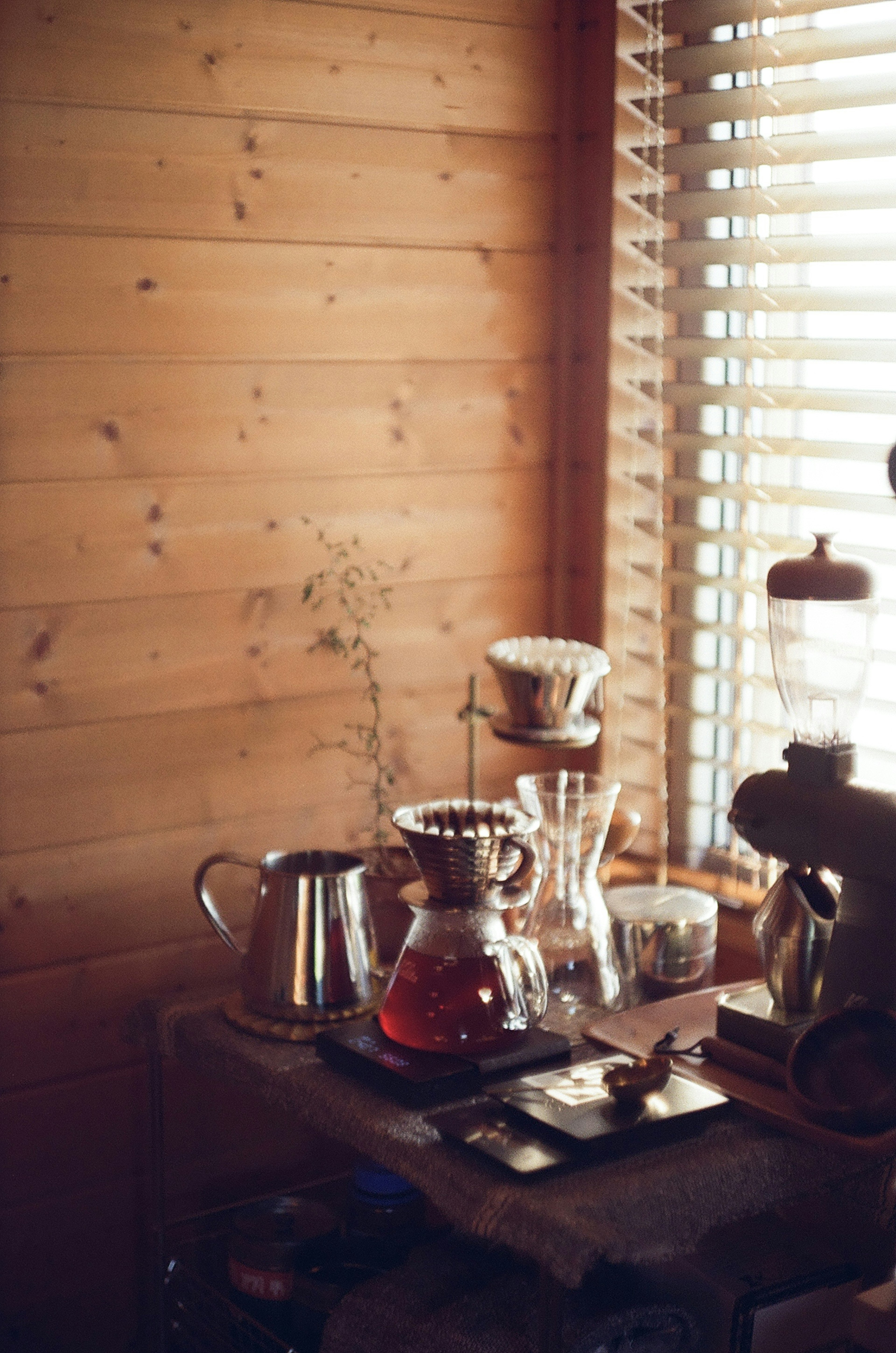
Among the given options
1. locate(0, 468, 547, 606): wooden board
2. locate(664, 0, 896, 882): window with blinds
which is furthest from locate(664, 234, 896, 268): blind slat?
locate(0, 468, 547, 606): wooden board

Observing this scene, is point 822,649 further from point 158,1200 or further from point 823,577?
point 158,1200

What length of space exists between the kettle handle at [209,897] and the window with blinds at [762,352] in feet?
1.96

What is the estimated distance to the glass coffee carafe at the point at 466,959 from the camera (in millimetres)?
1383

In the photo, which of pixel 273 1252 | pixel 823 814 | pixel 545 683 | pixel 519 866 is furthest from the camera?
pixel 545 683

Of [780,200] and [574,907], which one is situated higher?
[780,200]

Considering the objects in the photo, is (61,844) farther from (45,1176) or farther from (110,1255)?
(110,1255)

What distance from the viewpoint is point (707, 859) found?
6.28 ft

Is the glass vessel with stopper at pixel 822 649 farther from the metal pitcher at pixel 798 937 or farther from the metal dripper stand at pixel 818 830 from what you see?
the metal pitcher at pixel 798 937

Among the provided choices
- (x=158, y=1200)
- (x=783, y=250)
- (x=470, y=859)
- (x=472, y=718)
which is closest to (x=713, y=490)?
(x=783, y=250)

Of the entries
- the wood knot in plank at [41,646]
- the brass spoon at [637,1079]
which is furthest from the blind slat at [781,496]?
the wood knot in plank at [41,646]

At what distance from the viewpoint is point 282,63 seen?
66.7 inches

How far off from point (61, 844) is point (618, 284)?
94cm

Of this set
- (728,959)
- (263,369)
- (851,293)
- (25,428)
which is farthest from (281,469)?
(728,959)

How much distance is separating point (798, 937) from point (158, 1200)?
0.75 meters
